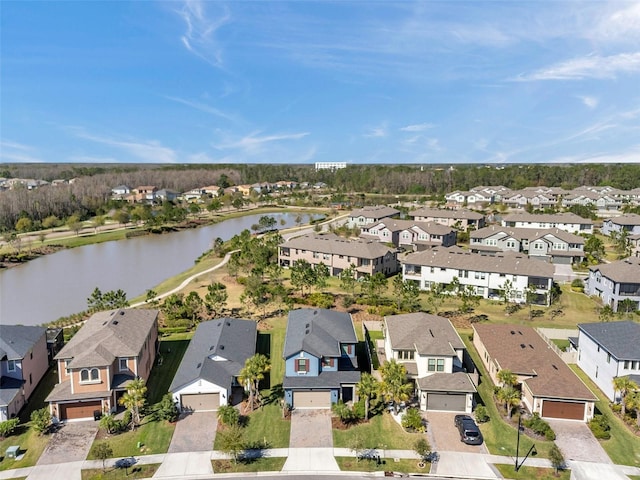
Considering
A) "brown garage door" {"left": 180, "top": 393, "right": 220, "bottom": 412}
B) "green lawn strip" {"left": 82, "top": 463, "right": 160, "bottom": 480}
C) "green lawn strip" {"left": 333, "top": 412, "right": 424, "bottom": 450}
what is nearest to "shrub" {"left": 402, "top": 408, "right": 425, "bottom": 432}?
"green lawn strip" {"left": 333, "top": 412, "right": 424, "bottom": 450}

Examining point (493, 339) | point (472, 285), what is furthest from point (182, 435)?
point (472, 285)

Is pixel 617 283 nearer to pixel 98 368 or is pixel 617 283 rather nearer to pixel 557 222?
pixel 557 222

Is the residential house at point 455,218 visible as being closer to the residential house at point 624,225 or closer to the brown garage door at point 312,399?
the residential house at point 624,225

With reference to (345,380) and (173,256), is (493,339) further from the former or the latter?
(173,256)

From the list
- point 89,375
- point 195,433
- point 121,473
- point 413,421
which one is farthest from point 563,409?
point 89,375

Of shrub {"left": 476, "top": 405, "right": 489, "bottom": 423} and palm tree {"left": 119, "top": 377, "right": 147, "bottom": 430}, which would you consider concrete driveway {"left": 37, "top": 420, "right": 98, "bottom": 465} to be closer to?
palm tree {"left": 119, "top": 377, "right": 147, "bottom": 430}

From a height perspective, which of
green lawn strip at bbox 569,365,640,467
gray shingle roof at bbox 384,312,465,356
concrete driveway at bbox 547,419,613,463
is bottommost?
green lawn strip at bbox 569,365,640,467

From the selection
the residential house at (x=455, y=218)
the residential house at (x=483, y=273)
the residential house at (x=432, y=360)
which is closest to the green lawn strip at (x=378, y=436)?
the residential house at (x=432, y=360)
